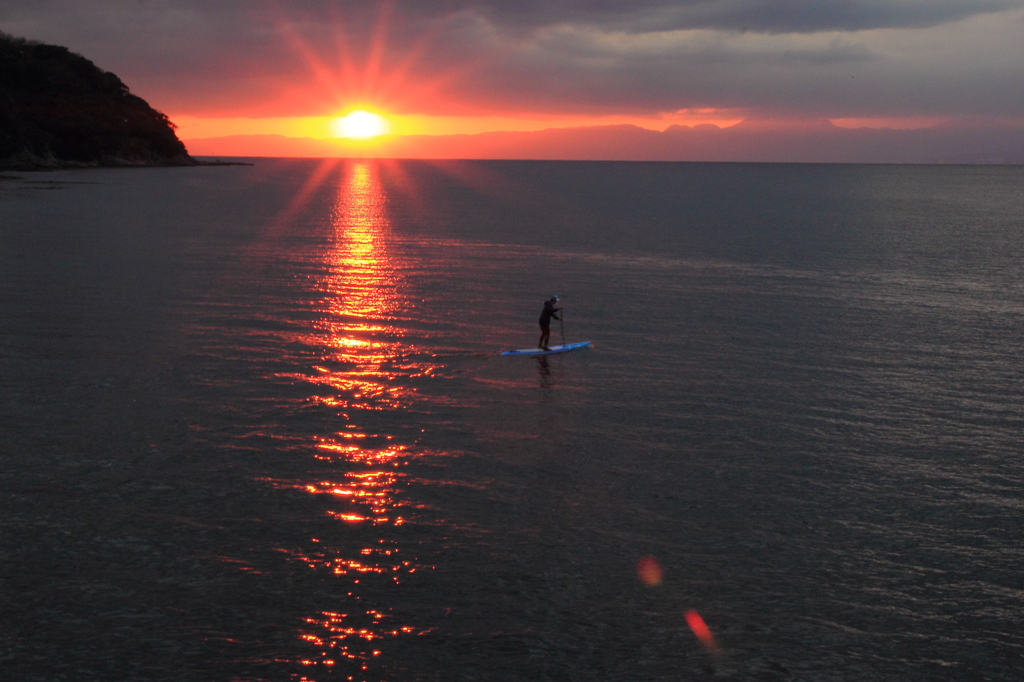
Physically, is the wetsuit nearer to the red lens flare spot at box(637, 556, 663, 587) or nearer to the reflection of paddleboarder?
the reflection of paddleboarder

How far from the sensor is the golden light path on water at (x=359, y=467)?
1520 centimetres

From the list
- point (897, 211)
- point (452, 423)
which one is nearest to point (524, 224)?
point (897, 211)

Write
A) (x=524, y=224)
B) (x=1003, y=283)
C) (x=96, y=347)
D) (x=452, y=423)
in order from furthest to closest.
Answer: (x=524, y=224) < (x=1003, y=283) < (x=96, y=347) < (x=452, y=423)

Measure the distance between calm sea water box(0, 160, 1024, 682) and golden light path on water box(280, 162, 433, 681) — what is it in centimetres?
9

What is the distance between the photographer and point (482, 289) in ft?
179

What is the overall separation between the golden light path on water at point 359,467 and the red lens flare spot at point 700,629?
4962mm

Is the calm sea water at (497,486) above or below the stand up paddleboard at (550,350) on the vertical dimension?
below

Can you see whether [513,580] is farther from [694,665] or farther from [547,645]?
[694,665]

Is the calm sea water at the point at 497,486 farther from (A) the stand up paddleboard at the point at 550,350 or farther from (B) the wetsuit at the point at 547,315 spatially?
(B) the wetsuit at the point at 547,315

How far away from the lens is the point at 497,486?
21922mm

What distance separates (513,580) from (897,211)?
154m

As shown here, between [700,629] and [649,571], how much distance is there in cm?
223

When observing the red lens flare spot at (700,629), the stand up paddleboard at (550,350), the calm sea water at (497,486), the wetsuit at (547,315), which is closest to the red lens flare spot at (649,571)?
the calm sea water at (497,486)

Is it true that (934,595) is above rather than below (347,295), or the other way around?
A: below
